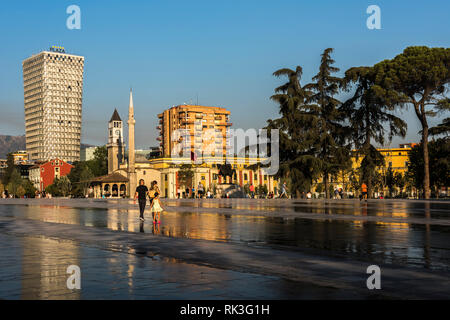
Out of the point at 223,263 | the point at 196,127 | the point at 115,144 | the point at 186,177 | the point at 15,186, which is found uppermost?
the point at 196,127

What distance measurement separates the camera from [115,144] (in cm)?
15700

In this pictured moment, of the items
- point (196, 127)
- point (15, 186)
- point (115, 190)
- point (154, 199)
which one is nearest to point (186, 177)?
point (115, 190)

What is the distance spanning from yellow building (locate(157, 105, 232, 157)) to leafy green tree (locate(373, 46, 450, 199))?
120395 millimetres

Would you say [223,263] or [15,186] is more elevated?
[15,186]

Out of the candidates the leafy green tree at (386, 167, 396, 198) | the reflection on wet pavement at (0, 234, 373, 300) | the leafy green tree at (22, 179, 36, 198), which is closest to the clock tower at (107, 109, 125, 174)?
the leafy green tree at (22, 179, 36, 198)

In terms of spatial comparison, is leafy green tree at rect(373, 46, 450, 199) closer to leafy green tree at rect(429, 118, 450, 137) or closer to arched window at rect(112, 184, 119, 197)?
leafy green tree at rect(429, 118, 450, 137)

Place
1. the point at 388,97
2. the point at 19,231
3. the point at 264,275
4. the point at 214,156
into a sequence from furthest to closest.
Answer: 1. the point at 214,156
2. the point at 388,97
3. the point at 19,231
4. the point at 264,275

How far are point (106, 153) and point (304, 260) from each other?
162944 mm

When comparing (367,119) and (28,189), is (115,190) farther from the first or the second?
(367,119)

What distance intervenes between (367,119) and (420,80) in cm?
523

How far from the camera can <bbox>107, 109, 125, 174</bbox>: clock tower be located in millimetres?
155375
